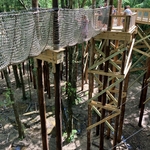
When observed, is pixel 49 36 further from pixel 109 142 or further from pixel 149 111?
pixel 149 111

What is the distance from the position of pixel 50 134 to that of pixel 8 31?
7.25 m

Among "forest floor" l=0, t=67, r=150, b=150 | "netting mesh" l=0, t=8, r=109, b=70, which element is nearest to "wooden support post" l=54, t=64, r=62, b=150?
"netting mesh" l=0, t=8, r=109, b=70

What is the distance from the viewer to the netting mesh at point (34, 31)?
2777 mm

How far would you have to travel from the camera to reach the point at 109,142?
8461 millimetres

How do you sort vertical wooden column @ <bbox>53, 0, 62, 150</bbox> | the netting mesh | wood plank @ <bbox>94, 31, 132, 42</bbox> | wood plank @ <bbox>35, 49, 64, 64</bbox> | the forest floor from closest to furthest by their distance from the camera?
the netting mesh, vertical wooden column @ <bbox>53, 0, 62, 150</bbox>, wood plank @ <bbox>35, 49, 64, 64</bbox>, wood plank @ <bbox>94, 31, 132, 42</bbox>, the forest floor

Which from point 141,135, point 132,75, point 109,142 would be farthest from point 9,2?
point 132,75

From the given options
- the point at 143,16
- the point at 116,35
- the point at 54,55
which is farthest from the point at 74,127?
the point at 143,16

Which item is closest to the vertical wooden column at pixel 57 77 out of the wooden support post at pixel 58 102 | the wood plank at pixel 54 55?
the wooden support post at pixel 58 102

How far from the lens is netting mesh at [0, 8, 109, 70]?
2777 mm

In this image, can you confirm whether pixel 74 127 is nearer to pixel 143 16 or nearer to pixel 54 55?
pixel 54 55

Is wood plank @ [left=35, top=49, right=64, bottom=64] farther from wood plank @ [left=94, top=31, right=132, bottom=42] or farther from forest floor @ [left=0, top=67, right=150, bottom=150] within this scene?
forest floor @ [left=0, top=67, right=150, bottom=150]

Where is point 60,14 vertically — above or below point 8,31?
above

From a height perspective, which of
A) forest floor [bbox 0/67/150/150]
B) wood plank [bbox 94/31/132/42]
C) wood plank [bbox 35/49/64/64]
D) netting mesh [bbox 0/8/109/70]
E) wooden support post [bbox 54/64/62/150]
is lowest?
forest floor [bbox 0/67/150/150]

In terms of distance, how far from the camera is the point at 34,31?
3.28 metres
